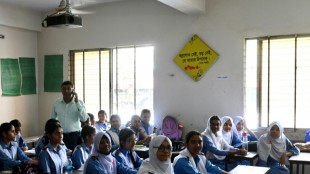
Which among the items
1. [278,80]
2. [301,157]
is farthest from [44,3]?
[301,157]

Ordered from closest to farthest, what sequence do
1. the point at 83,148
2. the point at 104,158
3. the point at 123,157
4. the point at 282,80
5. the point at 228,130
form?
the point at 104,158 < the point at 123,157 < the point at 83,148 < the point at 228,130 < the point at 282,80

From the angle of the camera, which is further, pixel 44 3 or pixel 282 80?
pixel 44 3

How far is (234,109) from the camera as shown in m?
5.07

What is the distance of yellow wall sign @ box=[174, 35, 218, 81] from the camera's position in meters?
Result: 5.22

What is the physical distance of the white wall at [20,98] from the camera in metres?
6.29

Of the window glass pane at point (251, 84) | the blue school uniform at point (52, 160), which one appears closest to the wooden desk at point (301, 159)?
the window glass pane at point (251, 84)

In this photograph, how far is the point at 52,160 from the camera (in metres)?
2.81

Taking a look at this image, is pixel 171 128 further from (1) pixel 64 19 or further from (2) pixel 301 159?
(1) pixel 64 19

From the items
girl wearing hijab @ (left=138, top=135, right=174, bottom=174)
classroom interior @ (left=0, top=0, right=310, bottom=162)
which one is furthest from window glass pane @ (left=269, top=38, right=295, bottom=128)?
girl wearing hijab @ (left=138, top=135, right=174, bottom=174)

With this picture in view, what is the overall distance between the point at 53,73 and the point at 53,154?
425 cm

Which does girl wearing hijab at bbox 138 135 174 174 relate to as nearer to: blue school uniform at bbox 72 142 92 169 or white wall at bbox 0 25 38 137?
blue school uniform at bbox 72 142 92 169

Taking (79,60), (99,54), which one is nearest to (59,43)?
(79,60)

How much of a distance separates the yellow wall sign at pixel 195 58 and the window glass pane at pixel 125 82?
1035mm

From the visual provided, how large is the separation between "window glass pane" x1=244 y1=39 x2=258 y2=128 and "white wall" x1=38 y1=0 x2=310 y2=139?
0.39ft
